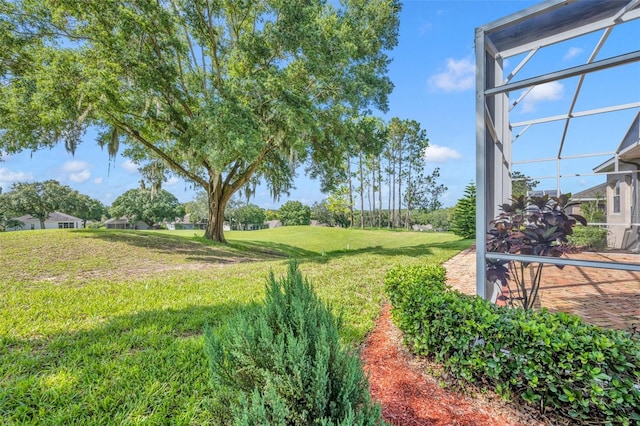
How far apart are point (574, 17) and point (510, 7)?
4.12 feet

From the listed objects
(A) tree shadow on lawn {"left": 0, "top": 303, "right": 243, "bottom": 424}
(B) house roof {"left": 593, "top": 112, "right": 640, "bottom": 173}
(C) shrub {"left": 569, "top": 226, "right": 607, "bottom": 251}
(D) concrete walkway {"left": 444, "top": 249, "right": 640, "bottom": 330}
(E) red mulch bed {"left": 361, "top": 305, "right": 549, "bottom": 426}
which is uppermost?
(B) house roof {"left": 593, "top": 112, "right": 640, "bottom": 173}

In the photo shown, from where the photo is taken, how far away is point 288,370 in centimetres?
116

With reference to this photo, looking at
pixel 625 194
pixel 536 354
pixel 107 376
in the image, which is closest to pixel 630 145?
pixel 625 194

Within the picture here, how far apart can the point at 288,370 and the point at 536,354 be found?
1.68m

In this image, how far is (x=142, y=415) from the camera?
185cm

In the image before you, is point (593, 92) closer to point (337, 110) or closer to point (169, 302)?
point (337, 110)

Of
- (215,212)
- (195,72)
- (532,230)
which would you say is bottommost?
(532,230)

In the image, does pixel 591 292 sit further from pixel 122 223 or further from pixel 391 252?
pixel 122 223

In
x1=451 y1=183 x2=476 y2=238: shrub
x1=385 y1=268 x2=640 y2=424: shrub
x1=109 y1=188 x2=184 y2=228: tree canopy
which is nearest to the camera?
x1=385 y1=268 x2=640 y2=424: shrub

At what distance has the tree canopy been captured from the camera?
1455 inches

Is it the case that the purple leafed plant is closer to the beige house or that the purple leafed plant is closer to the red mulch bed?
the red mulch bed

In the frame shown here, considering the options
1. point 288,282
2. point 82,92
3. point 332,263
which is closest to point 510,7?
point 288,282

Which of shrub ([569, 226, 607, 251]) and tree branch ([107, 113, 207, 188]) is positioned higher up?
tree branch ([107, 113, 207, 188])

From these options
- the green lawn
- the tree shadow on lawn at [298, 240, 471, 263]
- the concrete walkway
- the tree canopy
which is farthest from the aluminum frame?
the tree canopy
